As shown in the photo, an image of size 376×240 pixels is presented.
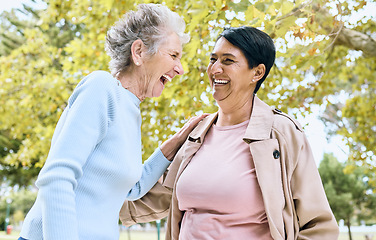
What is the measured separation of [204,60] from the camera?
4.84 meters

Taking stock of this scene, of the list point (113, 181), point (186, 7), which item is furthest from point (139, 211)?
point (186, 7)

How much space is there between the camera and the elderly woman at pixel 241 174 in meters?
1.93

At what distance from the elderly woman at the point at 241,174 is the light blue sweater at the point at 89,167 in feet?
1.47

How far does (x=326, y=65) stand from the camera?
285 inches

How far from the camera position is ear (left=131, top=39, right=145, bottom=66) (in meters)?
1.95

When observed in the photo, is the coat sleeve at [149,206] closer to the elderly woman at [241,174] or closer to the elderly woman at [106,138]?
the elderly woman at [241,174]

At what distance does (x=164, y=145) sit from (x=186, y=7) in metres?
2.12

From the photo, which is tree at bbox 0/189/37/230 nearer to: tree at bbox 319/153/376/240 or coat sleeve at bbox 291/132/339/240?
tree at bbox 319/153/376/240

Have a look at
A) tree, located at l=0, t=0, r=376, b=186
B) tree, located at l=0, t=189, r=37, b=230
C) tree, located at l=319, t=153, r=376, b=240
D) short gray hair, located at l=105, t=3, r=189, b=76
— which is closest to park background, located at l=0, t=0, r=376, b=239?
tree, located at l=0, t=0, r=376, b=186

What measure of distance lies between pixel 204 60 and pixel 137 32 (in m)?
2.92

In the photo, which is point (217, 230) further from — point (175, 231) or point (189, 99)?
point (189, 99)

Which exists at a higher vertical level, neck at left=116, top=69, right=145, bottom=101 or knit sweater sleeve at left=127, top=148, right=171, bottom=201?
neck at left=116, top=69, right=145, bottom=101

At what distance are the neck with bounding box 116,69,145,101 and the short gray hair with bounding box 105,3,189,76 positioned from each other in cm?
3

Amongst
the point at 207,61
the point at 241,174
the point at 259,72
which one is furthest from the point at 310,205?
the point at 207,61
